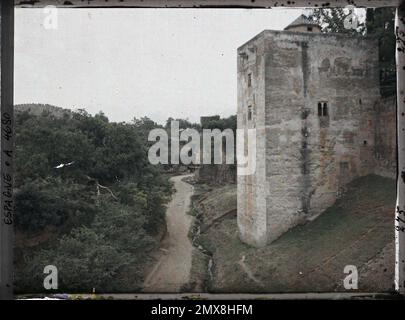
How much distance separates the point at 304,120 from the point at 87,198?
19.6 feet

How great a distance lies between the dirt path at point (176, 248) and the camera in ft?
30.6

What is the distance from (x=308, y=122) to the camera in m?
10.6

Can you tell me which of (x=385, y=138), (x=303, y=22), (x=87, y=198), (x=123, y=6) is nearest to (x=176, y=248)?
(x=87, y=198)

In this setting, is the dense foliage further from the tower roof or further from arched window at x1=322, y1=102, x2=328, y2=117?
arched window at x1=322, y1=102, x2=328, y2=117

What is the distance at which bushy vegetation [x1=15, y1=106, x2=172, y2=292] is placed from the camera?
774 cm

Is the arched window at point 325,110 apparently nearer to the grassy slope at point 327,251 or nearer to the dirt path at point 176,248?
the grassy slope at point 327,251

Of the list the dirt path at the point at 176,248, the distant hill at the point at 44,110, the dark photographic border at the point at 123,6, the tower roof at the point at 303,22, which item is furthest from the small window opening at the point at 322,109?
the dark photographic border at the point at 123,6

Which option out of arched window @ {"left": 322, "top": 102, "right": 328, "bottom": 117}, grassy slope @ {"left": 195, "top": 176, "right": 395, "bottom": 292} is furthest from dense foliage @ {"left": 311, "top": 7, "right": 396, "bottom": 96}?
grassy slope @ {"left": 195, "top": 176, "right": 395, "bottom": 292}

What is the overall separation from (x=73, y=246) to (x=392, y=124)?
324 inches

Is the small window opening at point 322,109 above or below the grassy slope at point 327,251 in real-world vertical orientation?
above

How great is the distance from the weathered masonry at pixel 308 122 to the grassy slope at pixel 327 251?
44 cm

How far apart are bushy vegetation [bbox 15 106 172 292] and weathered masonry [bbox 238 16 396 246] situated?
2930mm

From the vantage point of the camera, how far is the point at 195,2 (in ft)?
8.16

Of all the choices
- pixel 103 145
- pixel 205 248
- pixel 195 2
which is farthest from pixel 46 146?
pixel 195 2
